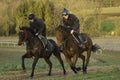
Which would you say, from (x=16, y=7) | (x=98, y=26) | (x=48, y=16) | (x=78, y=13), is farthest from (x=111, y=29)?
(x=16, y=7)

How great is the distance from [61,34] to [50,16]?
75690 millimetres

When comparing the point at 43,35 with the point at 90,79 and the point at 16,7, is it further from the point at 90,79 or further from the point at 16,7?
the point at 16,7

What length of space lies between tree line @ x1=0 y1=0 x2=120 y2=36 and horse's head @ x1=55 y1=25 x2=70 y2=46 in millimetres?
70793

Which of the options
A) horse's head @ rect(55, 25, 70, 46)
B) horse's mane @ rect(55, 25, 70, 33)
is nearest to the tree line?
horse's mane @ rect(55, 25, 70, 33)

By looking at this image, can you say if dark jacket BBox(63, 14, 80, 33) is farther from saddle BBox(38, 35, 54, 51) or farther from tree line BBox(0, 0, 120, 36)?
tree line BBox(0, 0, 120, 36)

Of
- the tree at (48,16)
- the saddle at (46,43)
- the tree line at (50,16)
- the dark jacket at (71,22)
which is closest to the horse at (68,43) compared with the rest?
the dark jacket at (71,22)

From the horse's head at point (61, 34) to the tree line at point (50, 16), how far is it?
70793 millimetres

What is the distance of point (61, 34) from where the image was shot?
1866cm

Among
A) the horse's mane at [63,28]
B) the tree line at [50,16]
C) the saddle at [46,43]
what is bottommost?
the tree line at [50,16]

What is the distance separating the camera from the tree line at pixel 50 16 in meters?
93.2

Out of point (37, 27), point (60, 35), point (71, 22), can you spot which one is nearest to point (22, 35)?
point (37, 27)

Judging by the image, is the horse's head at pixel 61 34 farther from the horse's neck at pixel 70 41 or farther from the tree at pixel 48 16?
the tree at pixel 48 16

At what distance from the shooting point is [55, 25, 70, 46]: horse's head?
60.8 feet

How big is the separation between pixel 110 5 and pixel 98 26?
2965 cm
